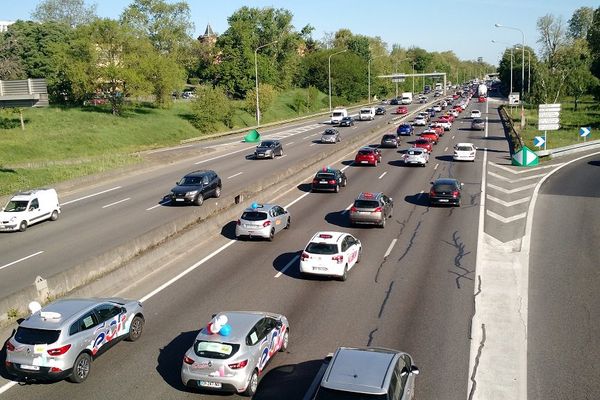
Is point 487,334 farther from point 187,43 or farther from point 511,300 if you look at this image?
point 187,43

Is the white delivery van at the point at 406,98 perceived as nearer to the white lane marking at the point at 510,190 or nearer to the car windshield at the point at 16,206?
the white lane marking at the point at 510,190

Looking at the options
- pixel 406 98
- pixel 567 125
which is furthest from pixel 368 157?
pixel 406 98

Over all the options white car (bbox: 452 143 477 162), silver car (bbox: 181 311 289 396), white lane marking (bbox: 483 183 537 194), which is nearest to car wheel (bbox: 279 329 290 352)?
silver car (bbox: 181 311 289 396)

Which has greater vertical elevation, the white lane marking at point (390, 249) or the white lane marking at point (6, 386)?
the white lane marking at point (390, 249)

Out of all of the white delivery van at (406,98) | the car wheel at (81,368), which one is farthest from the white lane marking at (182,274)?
the white delivery van at (406,98)

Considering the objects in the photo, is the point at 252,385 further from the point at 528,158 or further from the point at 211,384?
the point at 528,158

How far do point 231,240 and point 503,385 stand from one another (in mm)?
15263

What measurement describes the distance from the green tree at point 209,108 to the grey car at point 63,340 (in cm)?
6236

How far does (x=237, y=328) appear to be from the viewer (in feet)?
42.5

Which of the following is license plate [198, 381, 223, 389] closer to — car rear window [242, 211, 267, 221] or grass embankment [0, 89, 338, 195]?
car rear window [242, 211, 267, 221]

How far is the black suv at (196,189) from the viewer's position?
31.9 m

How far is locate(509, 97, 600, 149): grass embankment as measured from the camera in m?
58.3

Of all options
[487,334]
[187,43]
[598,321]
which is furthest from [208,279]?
[187,43]

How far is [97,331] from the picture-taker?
13797 millimetres
